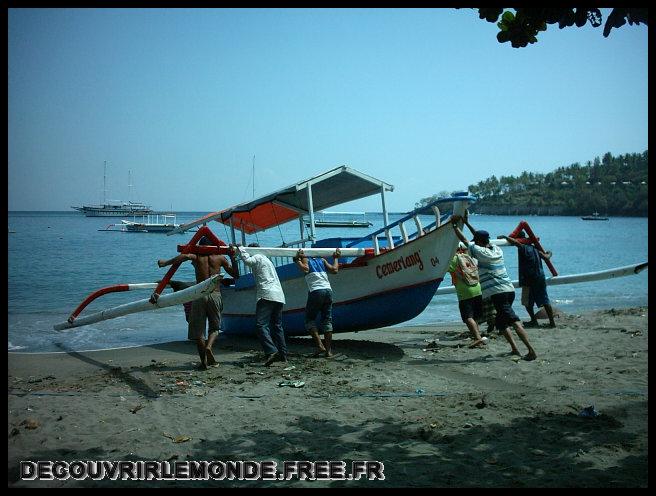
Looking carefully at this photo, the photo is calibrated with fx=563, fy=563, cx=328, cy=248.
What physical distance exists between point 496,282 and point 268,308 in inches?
127

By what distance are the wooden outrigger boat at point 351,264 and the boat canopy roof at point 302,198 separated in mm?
20

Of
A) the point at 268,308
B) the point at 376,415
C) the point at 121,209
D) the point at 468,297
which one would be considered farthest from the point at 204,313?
the point at 121,209

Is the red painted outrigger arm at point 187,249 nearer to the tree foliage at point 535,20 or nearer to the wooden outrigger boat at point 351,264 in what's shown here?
the wooden outrigger boat at point 351,264

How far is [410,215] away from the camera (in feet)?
30.7

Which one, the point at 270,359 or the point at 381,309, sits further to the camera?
the point at 381,309

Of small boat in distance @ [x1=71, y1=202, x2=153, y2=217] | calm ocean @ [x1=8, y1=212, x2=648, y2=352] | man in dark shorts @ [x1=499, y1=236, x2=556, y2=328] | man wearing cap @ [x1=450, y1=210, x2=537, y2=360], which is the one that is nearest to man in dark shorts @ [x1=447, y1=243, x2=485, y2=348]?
man wearing cap @ [x1=450, y1=210, x2=537, y2=360]

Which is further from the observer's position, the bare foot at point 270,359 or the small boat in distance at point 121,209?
the small boat in distance at point 121,209

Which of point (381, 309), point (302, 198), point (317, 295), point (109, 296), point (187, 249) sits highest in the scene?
point (302, 198)

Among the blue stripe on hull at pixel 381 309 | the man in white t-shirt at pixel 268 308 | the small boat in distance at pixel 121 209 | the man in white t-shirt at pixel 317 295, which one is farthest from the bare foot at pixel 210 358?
the small boat in distance at pixel 121 209

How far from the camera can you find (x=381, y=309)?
9.30 m

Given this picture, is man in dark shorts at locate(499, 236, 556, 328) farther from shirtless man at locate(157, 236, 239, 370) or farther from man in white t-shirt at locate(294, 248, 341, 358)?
shirtless man at locate(157, 236, 239, 370)

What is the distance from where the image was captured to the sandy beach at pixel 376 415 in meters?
4.12

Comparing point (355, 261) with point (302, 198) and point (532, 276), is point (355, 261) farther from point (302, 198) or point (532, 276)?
point (532, 276)

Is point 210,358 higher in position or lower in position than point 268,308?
lower
